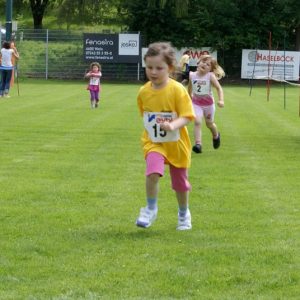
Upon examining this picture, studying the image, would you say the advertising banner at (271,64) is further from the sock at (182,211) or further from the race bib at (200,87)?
the sock at (182,211)

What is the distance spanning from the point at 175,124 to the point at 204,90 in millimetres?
6845

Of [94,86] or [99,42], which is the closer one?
[94,86]

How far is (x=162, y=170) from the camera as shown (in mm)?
7051

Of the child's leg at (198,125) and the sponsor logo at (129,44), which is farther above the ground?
the sponsor logo at (129,44)

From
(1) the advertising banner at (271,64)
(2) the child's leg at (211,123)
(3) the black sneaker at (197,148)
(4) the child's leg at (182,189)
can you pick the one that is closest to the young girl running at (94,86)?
(2) the child's leg at (211,123)

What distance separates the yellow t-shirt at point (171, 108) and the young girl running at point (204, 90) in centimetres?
609

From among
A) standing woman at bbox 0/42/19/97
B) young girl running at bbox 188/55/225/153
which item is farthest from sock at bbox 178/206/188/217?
standing woman at bbox 0/42/19/97

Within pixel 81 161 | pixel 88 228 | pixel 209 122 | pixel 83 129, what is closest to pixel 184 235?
pixel 88 228

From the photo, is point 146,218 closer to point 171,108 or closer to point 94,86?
point 171,108

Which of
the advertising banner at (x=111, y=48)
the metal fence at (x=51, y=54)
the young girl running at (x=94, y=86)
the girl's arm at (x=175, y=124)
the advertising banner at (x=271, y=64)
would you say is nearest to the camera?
the girl's arm at (x=175, y=124)

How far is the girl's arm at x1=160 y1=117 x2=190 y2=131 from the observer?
270 inches

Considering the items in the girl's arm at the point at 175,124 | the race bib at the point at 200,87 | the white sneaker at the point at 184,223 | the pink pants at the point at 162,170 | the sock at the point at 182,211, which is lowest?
the white sneaker at the point at 184,223

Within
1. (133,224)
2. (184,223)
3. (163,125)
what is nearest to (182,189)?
(184,223)

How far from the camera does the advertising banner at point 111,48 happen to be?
1729 inches
